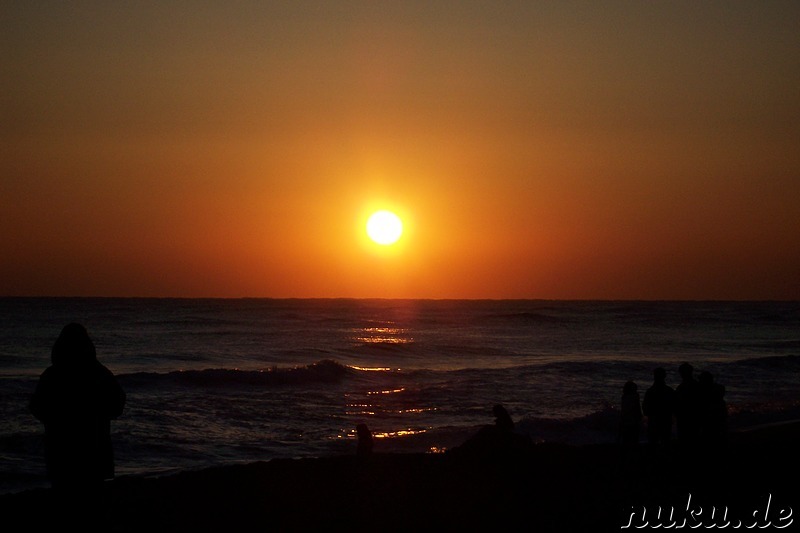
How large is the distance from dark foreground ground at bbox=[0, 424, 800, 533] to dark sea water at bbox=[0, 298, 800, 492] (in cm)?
480

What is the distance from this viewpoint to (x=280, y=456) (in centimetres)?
1850

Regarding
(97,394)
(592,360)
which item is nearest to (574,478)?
(97,394)

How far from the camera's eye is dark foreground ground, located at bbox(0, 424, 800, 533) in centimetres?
949

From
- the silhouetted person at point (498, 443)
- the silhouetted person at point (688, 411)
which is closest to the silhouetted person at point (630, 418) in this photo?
the silhouetted person at point (688, 411)

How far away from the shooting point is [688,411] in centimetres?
1223

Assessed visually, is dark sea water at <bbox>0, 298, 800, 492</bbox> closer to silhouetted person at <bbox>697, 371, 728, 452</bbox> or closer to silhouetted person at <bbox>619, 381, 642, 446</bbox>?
silhouetted person at <bbox>619, 381, 642, 446</bbox>

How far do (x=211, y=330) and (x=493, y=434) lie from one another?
2364 inches

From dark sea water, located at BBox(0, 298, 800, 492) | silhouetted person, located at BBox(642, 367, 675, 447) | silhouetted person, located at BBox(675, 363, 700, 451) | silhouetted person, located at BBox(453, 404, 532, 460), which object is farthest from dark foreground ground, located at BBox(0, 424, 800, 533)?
dark sea water, located at BBox(0, 298, 800, 492)

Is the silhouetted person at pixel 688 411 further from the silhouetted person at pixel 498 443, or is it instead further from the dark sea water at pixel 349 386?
the dark sea water at pixel 349 386

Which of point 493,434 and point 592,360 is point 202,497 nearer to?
point 493,434

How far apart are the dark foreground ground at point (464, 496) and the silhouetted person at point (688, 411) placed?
0.80ft

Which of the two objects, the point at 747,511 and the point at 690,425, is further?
the point at 690,425

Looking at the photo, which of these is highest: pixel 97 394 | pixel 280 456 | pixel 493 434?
pixel 97 394

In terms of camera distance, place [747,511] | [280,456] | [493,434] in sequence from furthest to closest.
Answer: [280,456] → [493,434] → [747,511]
